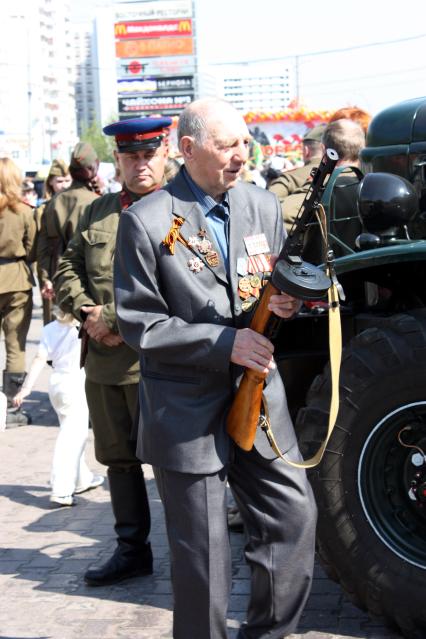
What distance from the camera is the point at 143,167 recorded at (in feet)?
14.6

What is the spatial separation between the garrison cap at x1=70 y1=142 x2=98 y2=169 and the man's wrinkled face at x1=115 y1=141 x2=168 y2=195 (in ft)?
9.33

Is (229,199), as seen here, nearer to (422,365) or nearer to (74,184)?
(422,365)

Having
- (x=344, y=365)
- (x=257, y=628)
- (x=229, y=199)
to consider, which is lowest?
(x=257, y=628)

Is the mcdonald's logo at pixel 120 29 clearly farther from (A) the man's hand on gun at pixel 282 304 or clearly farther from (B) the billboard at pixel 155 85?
(A) the man's hand on gun at pixel 282 304

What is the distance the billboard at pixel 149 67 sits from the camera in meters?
159

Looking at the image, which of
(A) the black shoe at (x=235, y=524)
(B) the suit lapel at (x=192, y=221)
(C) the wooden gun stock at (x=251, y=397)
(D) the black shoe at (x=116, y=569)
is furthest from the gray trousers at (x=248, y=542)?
(A) the black shoe at (x=235, y=524)

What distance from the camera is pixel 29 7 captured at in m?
159

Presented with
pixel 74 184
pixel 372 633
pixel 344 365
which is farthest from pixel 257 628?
pixel 74 184

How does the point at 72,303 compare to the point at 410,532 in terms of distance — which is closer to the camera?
the point at 410,532

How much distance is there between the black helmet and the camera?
13.2ft

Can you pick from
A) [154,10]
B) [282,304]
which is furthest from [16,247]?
[154,10]

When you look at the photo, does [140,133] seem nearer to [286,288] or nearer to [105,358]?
[105,358]

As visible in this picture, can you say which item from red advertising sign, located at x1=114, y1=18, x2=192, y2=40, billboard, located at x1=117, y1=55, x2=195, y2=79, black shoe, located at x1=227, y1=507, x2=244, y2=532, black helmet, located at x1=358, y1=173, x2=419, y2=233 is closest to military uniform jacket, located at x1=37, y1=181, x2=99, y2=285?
Result: black shoe, located at x1=227, y1=507, x2=244, y2=532

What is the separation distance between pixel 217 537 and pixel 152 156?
1.77 m
